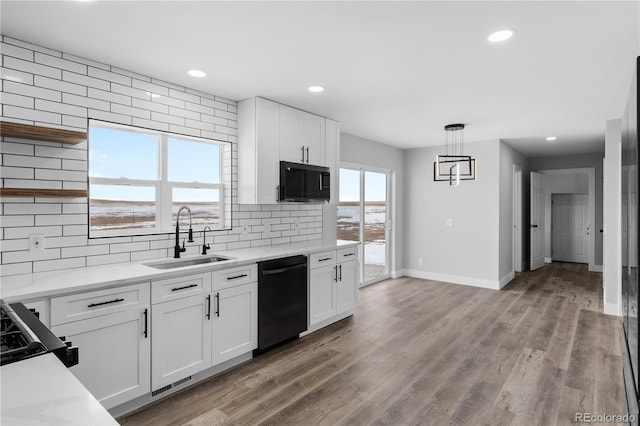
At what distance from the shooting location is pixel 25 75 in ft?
8.00

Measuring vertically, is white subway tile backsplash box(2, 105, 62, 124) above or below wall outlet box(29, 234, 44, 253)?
above

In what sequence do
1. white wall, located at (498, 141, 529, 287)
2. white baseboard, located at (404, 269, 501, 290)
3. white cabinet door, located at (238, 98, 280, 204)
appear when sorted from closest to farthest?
white cabinet door, located at (238, 98, 280, 204) → white baseboard, located at (404, 269, 501, 290) → white wall, located at (498, 141, 529, 287)

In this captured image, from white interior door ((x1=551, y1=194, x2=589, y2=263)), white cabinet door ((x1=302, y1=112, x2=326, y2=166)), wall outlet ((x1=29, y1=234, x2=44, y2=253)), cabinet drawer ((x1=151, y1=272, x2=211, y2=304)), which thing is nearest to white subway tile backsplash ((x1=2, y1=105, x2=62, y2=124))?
wall outlet ((x1=29, y1=234, x2=44, y2=253))

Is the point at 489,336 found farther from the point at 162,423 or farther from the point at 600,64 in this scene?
the point at 162,423

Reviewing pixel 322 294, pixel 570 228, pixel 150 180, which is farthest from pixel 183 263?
pixel 570 228

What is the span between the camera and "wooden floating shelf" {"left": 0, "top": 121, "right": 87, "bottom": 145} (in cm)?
220

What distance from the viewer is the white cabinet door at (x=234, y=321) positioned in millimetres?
2934

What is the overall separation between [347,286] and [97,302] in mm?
2725

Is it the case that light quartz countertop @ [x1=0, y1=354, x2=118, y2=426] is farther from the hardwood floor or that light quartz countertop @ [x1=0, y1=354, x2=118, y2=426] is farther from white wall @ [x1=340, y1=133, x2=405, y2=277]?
white wall @ [x1=340, y1=133, x2=405, y2=277]

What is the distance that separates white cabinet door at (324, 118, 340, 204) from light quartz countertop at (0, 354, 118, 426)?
12.0ft

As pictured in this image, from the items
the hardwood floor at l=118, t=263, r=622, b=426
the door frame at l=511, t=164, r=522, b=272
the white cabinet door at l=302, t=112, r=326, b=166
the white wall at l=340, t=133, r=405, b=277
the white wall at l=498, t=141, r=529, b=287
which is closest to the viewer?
the hardwood floor at l=118, t=263, r=622, b=426

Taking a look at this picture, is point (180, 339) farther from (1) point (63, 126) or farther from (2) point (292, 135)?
(2) point (292, 135)

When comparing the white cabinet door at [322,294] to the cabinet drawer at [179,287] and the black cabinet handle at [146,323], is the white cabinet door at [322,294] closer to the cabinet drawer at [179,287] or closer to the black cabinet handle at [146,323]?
the cabinet drawer at [179,287]

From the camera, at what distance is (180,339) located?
2699mm
